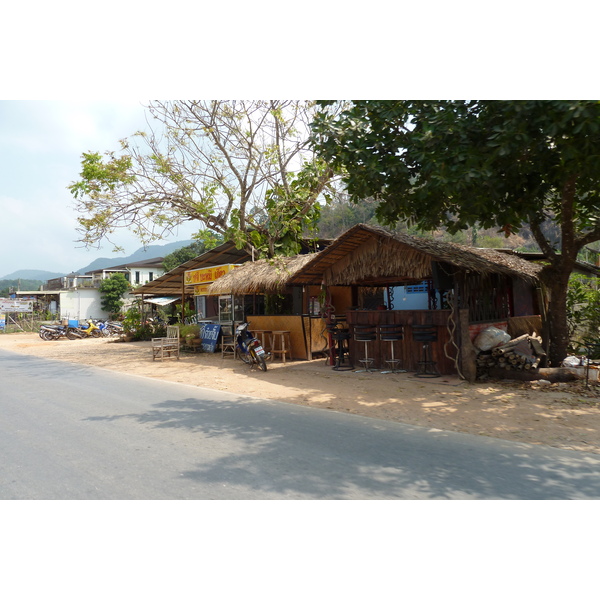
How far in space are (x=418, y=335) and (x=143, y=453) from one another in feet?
21.9

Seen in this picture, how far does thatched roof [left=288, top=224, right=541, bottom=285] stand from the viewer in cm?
1009

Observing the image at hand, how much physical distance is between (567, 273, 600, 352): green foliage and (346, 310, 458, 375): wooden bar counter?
174 inches

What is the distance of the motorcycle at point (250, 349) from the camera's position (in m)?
12.1

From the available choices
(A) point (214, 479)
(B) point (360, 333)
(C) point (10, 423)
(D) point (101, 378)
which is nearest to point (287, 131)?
(B) point (360, 333)

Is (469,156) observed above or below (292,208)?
below

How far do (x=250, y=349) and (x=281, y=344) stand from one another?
2156mm

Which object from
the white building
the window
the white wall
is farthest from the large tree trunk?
the white wall

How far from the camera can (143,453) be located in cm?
513

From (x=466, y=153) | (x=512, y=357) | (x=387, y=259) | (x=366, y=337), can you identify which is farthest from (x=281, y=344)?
(x=466, y=153)

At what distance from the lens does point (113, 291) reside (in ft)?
145

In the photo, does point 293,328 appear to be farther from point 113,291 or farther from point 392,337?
point 113,291

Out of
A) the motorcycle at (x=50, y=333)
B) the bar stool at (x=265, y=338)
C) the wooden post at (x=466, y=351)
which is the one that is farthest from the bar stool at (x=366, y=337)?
the motorcycle at (x=50, y=333)

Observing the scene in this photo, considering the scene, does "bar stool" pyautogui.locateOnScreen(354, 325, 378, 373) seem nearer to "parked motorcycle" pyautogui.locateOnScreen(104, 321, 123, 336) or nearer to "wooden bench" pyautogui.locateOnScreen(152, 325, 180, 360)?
"wooden bench" pyautogui.locateOnScreen(152, 325, 180, 360)

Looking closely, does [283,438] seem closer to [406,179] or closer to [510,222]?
[406,179]
